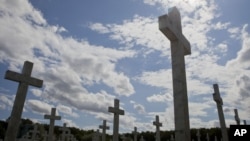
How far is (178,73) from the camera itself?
4.41m

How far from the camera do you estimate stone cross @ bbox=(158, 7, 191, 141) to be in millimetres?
3978

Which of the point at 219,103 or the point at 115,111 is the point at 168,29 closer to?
the point at 219,103

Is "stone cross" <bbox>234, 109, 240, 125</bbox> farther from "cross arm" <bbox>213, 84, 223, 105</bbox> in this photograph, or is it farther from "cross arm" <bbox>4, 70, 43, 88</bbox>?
"cross arm" <bbox>4, 70, 43, 88</bbox>

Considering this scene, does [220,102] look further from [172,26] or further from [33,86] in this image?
[33,86]

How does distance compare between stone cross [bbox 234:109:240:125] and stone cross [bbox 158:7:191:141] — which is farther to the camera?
stone cross [bbox 234:109:240:125]

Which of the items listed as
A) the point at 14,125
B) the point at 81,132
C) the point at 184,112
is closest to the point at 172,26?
the point at 184,112

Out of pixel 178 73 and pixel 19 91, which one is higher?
pixel 19 91

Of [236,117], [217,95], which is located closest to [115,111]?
[217,95]

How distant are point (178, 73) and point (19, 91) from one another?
481 centimetres

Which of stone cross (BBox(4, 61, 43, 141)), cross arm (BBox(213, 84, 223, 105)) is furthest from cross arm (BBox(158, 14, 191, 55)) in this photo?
cross arm (BBox(213, 84, 223, 105))

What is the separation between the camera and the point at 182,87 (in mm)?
4305

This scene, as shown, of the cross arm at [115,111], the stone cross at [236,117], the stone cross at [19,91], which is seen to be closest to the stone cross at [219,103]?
the stone cross at [236,117]

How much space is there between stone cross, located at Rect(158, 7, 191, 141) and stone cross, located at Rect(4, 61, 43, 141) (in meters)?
4.56

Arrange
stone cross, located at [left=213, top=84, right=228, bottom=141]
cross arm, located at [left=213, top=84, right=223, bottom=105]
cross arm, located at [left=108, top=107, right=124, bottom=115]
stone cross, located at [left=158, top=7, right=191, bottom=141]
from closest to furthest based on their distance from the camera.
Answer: stone cross, located at [left=158, top=7, right=191, bottom=141] → stone cross, located at [left=213, top=84, right=228, bottom=141] → cross arm, located at [left=213, top=84, right=223, bottom=105] → cross arm, located at [left=108, top=107, right=124, bottom=115]
